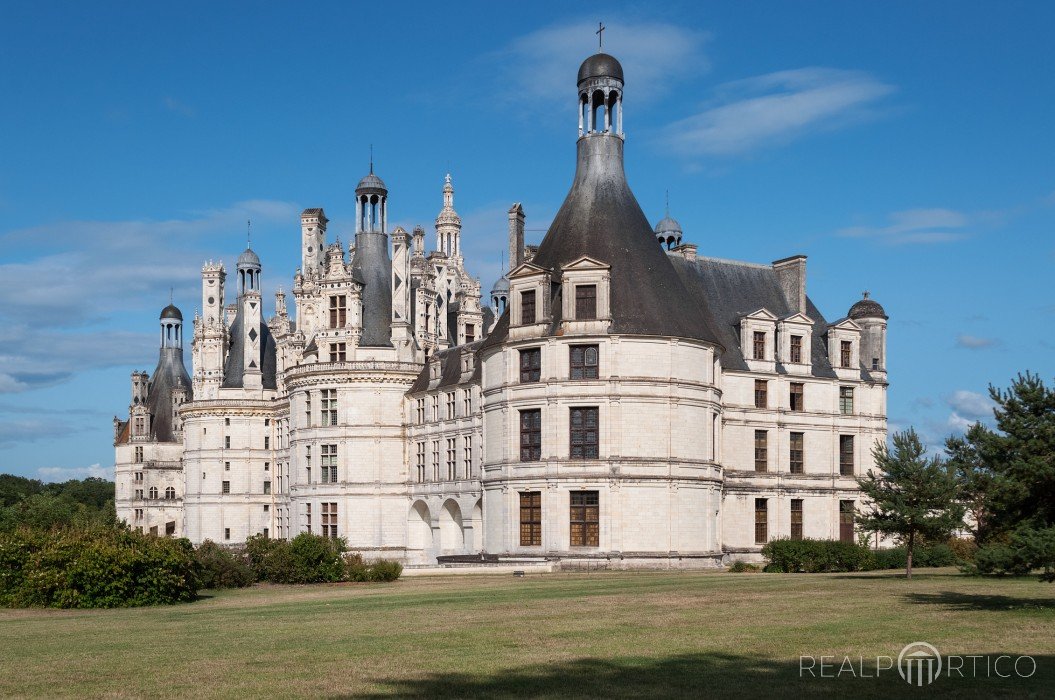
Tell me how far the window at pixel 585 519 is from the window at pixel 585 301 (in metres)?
7.44

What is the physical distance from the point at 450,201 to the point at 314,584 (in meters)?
89.6

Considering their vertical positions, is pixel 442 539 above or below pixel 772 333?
below

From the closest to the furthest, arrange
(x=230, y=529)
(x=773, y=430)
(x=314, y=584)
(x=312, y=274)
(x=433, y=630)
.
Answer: (x=433, y=630) < (x=314, y=584) < (x=773, y=430) < (x=312, y=274) < (x=230, y=529)

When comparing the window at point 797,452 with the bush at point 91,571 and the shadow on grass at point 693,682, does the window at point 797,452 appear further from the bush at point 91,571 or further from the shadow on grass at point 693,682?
the shadow on grass at point 693,682

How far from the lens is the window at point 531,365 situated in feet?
169

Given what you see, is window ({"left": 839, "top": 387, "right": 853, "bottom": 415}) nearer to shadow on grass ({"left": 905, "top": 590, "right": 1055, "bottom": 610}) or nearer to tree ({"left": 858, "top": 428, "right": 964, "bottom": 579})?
tree ({"left": 858, "top": 428, "right": 964, "bottom": 579})

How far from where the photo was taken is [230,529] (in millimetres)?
84625

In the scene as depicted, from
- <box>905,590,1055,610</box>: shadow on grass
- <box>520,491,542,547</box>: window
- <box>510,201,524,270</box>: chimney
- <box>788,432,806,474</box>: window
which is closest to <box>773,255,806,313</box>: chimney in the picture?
<box>788,432,806,474</box>: window

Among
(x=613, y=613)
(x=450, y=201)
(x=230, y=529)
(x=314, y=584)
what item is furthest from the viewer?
(x=450, y=201)

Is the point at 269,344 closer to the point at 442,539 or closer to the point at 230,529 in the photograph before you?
the point at 230,529

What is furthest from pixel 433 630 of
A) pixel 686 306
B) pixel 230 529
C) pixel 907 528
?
pixel 230 529

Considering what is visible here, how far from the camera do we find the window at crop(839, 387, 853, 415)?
6262cm

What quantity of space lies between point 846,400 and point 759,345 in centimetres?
632

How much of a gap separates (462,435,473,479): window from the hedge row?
17.3 meters
